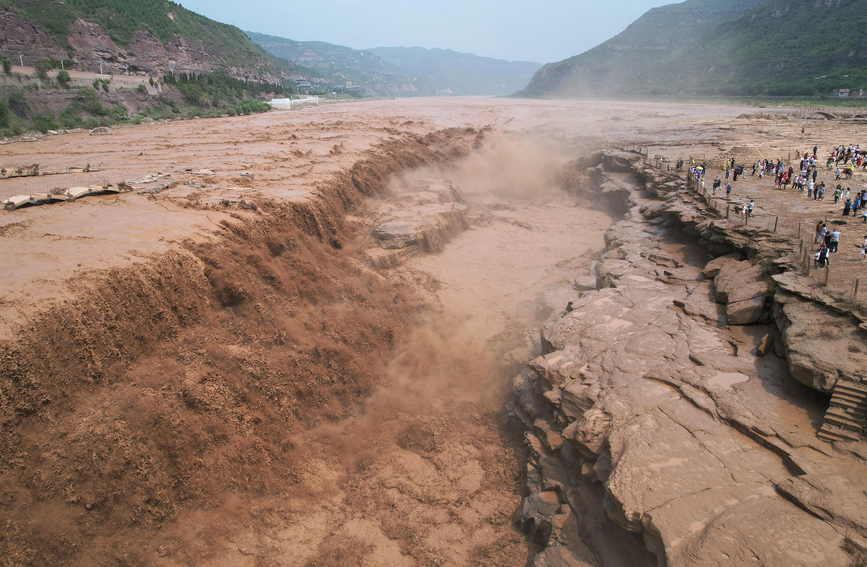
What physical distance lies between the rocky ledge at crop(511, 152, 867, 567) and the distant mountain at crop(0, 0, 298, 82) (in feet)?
173

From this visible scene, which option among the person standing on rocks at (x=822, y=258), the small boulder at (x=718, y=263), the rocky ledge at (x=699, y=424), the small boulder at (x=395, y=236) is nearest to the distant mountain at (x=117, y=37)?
the small boulder at (x=395, y=236)

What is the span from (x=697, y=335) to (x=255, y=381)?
884 centimetres

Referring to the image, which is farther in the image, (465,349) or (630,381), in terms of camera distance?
(465,349)

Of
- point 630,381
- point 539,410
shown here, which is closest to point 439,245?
point 539,410

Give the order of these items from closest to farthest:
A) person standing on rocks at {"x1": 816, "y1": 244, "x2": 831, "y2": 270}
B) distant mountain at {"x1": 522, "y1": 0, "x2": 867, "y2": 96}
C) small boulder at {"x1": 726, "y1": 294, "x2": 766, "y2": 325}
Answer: small boulder at {"x1": 726, "y1": 294, "x2": 766, "y2": 325} < person standing on rocks at {"x1": 816, "y1": 244, "x2": 831, "y2": 270} < distant mountain at {"x1": 522, "y1": 0, "x2": 867, "y2": 96}

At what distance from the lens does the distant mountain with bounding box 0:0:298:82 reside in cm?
4212

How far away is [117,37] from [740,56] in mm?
85002

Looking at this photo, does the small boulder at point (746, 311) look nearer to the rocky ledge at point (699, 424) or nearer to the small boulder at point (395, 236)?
the rocky ledge at point (699, 424)

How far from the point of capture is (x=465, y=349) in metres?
13.6

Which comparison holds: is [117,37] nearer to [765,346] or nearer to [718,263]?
[718,263]

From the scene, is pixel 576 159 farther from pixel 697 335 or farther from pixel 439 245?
pixel 697 335

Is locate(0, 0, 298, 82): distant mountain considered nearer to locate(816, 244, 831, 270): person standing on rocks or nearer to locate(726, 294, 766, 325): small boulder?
locate(726, 294, 766, 325): small boulder

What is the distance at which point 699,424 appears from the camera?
23.3 feet

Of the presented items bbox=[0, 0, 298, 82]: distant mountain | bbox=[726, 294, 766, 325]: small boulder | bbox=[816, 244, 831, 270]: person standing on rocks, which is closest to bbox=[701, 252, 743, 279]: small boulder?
bbox=[816, 244, 831, 270]: person standing on rocks
